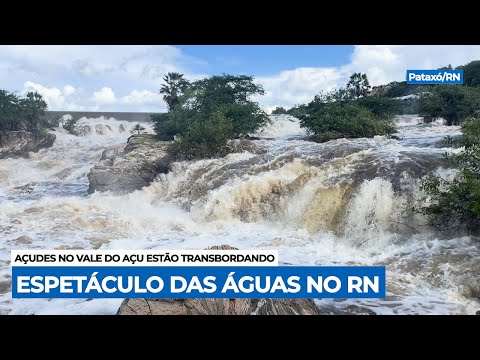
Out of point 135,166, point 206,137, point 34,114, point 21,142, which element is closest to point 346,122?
point 206,137

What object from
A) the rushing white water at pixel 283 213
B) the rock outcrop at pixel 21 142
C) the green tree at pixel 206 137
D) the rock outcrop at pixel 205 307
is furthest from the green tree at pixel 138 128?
the rock outcrop at pixel 205 307

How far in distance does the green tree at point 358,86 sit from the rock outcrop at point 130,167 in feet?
11.8

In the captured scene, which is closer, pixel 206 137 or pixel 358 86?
pixel 358 86

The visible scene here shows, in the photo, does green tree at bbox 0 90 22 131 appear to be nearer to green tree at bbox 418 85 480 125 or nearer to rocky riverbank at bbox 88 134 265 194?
rocky riverbank at bbox 88 134 265 194

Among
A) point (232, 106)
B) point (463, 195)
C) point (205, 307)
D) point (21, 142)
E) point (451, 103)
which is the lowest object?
point (205, 307)

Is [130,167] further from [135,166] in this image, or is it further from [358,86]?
[358,86]

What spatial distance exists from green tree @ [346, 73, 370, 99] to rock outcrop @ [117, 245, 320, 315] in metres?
2.77

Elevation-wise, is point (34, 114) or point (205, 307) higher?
point (34, 114)

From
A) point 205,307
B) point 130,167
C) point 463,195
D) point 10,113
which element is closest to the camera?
point 205,307

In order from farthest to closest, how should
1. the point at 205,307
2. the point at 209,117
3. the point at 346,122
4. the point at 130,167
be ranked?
the point at 130,167, the point at 209,117, the point at 346,122, the point at 205,307

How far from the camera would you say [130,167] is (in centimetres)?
885

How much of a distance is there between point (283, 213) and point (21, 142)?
4390mm

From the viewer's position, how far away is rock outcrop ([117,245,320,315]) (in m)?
2.95

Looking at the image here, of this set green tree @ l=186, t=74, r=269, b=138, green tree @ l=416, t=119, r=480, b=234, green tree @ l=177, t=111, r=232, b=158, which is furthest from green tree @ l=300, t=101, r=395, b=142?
green tree @ l=416, t=119, r=480, b=234
